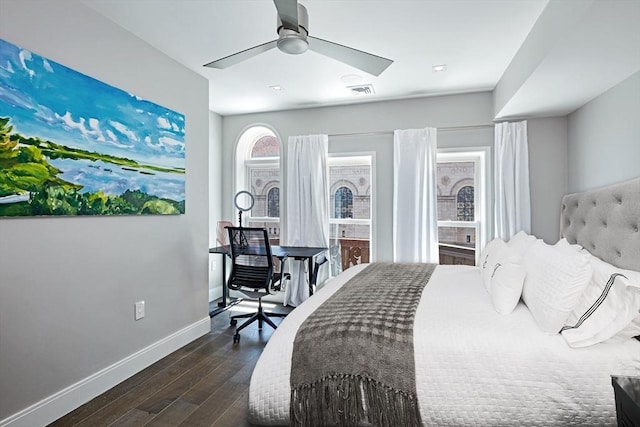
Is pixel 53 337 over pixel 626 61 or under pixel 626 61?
under

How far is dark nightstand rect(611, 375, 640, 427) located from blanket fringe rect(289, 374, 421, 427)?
62cm

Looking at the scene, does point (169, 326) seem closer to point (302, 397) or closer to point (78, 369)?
point (78, 369)

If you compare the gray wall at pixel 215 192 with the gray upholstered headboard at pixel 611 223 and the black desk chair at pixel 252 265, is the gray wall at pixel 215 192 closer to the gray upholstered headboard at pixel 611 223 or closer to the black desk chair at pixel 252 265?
the black desk chair at pixel 252 265

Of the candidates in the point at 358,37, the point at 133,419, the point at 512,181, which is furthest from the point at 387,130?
the point at 133,419

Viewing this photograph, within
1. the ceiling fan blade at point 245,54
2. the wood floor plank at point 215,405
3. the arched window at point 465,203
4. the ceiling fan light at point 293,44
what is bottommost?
the wood floor plank at point 215,405

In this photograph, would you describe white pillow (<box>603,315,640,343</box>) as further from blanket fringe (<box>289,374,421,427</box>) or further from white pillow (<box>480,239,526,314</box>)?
blanket fringe (<box>289,374,421,427</box>)

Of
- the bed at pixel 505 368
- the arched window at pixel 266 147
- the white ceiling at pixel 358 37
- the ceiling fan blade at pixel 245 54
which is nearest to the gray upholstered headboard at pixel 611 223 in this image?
the bed at pixel 505 368

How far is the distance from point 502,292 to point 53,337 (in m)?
2.46

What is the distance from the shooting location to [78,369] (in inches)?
81.7

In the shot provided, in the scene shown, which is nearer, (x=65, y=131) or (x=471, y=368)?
(x=471, y=368)

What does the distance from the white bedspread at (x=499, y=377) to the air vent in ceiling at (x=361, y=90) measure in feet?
8.30

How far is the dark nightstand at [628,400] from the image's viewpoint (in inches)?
34.1

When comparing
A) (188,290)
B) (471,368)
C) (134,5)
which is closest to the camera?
(471,368)

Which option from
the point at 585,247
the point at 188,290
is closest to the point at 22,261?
the point at 188,290
